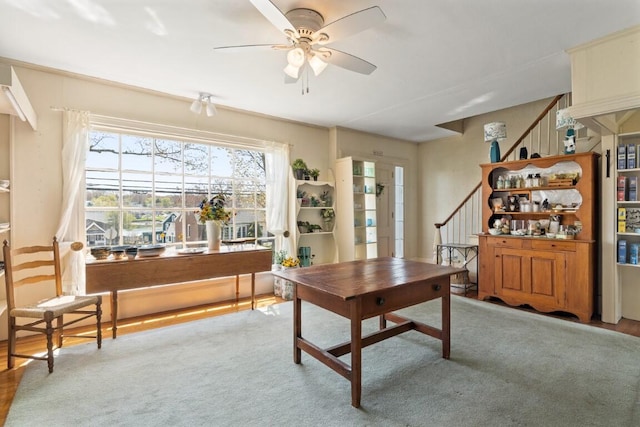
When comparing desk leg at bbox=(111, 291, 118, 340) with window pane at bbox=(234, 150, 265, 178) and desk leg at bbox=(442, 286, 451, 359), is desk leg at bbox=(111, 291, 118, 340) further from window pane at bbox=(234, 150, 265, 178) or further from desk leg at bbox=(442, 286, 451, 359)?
desk leg at bbox=(442, 286, 451, 359)

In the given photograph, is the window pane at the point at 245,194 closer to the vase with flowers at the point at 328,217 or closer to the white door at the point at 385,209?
the vase with flowers at the point at 328,217

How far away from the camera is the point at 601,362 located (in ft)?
8.02

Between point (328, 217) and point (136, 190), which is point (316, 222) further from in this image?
point (136, 190)

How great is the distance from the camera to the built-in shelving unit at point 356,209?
4.99 meters

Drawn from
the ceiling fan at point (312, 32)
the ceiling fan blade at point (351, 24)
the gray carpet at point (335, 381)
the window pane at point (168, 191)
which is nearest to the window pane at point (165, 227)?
the window pane at point (168, 191)

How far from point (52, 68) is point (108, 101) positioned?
0.51 meters

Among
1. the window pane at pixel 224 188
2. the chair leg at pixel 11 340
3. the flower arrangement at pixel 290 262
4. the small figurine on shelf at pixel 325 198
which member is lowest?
the chair leg at pixel 11 340

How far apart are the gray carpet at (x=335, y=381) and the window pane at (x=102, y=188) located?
150 cm

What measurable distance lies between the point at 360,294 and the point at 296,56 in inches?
66.0

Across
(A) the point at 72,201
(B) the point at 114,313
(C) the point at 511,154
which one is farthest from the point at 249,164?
(C) the point at 511,154

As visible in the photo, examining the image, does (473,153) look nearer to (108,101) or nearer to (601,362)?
(601,362)

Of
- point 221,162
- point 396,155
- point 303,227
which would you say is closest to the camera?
point 221,162

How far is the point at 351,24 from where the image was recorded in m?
1.95

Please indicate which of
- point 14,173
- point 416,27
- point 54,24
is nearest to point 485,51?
point 416,27
